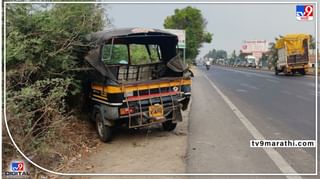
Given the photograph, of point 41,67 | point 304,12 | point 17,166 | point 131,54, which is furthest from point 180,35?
point 17,166

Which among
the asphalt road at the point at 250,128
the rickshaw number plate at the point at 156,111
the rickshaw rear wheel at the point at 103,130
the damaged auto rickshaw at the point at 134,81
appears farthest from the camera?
the rickshaw rear wheel at the point at 103,130

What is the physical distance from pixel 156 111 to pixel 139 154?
1062mm

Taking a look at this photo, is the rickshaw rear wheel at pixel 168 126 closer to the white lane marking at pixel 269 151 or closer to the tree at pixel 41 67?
the white lane marking at pixel 269 151

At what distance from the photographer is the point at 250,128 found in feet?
26.8

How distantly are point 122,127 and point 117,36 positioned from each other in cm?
188

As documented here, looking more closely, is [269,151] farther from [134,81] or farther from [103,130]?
[103,130]

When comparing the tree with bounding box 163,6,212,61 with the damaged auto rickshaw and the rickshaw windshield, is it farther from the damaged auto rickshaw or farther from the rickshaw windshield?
the rickshaw windshield

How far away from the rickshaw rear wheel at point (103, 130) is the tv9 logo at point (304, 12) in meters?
3.96

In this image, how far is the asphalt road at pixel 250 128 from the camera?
218 inches

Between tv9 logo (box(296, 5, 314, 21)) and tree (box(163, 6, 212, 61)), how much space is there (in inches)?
44.3

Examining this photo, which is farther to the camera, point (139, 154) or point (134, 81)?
point (134, 81)

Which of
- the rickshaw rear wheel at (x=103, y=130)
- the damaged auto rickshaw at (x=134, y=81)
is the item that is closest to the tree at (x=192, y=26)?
the damaged auto rickshaw at (x=134, y=81)

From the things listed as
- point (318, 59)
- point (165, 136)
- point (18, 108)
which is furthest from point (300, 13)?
point (165, 136)

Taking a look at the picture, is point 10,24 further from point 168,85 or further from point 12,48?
point 168,85
